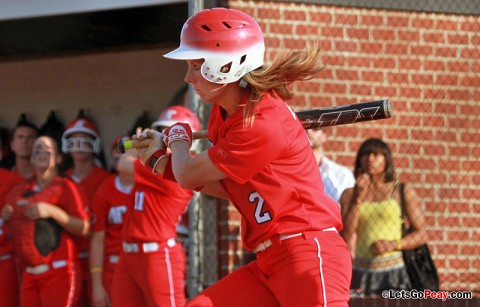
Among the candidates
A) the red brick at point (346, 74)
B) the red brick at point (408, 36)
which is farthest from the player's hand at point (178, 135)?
the red brick at point (408, 36)

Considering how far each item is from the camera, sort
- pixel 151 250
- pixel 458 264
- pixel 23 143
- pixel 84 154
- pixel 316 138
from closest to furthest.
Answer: pixel 151 250
pixel 316 138
pixel 458 264
pixel 84 154
pixel 23 143

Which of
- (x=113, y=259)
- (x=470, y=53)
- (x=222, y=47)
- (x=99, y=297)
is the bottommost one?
(x=99, y=297)

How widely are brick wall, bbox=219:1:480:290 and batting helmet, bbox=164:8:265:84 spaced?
11.5ft

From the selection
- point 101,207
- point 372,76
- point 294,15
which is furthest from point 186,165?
point 372,76

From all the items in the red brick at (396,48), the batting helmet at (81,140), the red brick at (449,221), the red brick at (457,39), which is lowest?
the red brick at (449,221)

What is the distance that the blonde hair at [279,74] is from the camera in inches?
167

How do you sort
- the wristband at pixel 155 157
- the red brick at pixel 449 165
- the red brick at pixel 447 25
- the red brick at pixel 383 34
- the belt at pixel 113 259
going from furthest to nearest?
the red brick at pixel 447 25 → the red brick at pixel 383 34 → the red brick at pixel 449 165 → the belt at pixel 113 259 → the wristband at pixel 155 157

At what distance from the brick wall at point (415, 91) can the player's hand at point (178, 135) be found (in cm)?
351

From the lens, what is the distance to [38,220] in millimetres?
7648

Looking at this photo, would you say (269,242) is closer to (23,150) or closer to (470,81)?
(470,81)

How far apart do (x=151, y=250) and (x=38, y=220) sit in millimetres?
1329

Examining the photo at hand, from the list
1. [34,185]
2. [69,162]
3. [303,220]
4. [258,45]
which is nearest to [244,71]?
[258,45]

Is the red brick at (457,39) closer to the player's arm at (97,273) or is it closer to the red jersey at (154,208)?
the red jersey at (154,208)

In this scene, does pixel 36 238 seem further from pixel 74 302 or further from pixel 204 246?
pixel 204 246
